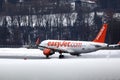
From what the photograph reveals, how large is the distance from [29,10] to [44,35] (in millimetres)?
33890

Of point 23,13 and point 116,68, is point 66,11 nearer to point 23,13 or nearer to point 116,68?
point 23,13

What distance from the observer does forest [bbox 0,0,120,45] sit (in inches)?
3118


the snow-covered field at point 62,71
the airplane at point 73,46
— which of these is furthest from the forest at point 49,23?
the snow-covered field at point 62,71

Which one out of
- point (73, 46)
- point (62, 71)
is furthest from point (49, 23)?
point (62, 71)

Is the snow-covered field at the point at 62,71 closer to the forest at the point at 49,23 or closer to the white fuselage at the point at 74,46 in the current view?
the white fuselage at the point at 74,46

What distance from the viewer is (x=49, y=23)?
95.8m

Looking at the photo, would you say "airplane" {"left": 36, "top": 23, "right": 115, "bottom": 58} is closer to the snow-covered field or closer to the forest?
the forest

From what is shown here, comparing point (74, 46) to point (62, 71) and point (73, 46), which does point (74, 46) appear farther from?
point (62, 71)

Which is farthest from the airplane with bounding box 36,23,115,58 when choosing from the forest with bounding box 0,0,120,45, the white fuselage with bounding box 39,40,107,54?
the forest with bounding box 0,0,120,45

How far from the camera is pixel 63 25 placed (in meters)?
93.0

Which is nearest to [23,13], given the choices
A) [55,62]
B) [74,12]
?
[74,12]

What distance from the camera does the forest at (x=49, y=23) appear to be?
7919cm

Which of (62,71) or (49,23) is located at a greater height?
(62,71)

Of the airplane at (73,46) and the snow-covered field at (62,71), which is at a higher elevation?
the snow-covered field at (62,71)
